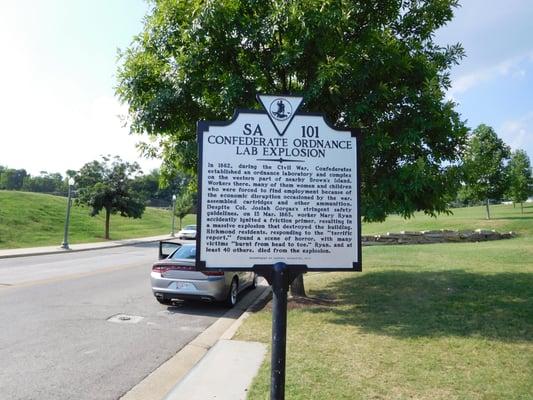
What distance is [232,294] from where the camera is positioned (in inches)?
408

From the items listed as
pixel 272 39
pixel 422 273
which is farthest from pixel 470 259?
pixel 272 39

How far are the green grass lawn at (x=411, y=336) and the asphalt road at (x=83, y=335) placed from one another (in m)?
1.47

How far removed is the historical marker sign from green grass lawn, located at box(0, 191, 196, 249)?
90.7 feet

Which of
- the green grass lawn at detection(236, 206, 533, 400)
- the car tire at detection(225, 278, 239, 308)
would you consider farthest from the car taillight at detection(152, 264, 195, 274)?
the green grass lawn at detection(236, 206, 533, 400)

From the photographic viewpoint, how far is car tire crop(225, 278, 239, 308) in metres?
10.2

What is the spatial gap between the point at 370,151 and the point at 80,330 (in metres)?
5.71

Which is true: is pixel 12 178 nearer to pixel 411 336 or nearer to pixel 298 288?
pixel 298 288

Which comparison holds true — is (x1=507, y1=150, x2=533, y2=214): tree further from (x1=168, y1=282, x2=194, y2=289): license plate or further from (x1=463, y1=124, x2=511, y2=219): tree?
(x1=168, y1=282, x2=194, y2=289): license plate

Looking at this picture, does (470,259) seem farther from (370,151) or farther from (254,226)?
(254,226)

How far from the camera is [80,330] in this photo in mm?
7598

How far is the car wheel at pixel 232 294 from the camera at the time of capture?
1022 cm

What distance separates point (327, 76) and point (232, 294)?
5213 millimetres

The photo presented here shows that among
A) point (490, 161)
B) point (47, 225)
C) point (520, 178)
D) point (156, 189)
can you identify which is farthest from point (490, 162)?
point (156, 189)

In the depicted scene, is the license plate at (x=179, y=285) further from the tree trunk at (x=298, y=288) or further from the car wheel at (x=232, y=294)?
the tree trunk at (x=298, y=288)
